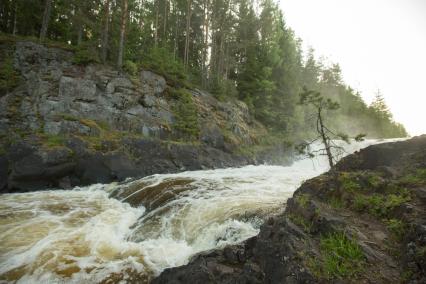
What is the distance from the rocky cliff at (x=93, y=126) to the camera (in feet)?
46.1

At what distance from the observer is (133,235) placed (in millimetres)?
8227

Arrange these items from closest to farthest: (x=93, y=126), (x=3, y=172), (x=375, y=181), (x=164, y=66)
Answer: (x=375, y=181) → (x=3, y=172) → (x=93, y=126) → (x=164, y=66)

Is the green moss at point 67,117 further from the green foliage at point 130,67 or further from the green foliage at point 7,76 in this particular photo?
the green foliage at point 130,67

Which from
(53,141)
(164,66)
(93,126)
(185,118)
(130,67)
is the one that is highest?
(164,66)

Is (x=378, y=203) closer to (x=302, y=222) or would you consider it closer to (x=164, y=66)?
(x=302, y=222)

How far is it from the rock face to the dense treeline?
18835 mm

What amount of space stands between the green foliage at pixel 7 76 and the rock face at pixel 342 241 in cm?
1814

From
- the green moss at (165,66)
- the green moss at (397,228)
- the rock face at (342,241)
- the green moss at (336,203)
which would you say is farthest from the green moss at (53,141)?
the green moss at (397,228)

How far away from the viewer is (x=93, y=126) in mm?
17203

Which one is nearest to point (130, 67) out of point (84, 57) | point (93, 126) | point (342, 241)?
point (84, 57)

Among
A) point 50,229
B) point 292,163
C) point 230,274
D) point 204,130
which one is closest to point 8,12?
point 204,130

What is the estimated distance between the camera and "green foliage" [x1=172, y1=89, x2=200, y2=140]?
67.1 ft

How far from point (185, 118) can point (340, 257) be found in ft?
57.6

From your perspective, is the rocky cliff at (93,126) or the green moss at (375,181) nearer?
the green moss at (375,181)
